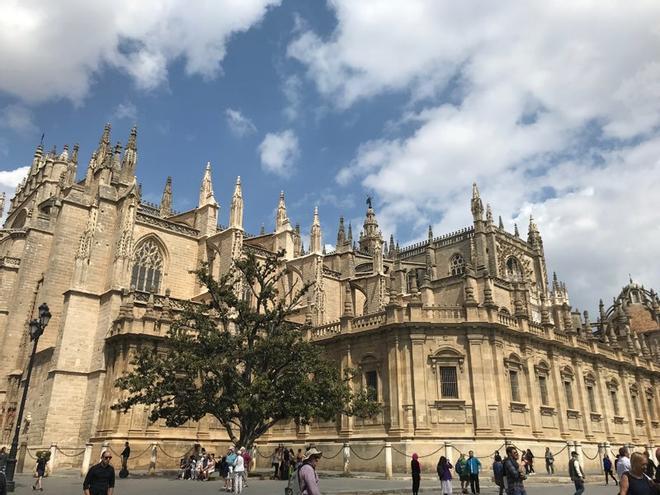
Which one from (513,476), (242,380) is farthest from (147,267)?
(513,476)

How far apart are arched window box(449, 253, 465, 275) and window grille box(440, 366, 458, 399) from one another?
29.2 m

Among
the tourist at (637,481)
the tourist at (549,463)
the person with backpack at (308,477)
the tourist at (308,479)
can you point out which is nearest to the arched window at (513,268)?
the tourist at (549,463)

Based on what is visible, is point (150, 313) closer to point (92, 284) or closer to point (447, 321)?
point (92, 284)

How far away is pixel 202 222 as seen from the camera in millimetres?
38375

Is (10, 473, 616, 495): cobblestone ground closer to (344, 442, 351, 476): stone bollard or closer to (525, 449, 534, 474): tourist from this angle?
(525, 449, 534, 474): tourist

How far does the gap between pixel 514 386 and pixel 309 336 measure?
11.1 meters

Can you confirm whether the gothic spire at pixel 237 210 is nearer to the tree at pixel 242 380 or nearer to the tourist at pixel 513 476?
the tree at pixel 242 380

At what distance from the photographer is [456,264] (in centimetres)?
5416

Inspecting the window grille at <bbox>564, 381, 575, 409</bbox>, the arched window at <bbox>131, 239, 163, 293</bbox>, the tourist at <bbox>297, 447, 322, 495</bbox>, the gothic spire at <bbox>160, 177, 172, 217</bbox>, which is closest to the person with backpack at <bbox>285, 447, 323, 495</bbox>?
the tourist at <bbox>297, 447, 322, 495</bbox>

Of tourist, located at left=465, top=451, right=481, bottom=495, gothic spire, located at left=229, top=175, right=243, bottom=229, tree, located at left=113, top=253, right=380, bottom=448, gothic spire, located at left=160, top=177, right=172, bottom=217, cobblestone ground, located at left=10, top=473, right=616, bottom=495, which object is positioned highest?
gothic spire, located at left=160, top=177, right=172, bottom=217

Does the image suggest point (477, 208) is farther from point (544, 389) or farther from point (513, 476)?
point (513, 476)

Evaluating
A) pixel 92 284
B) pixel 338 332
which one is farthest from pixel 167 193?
pixel 338 332

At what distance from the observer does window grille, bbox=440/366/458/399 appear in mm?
24434

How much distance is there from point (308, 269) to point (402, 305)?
15.8 meters
